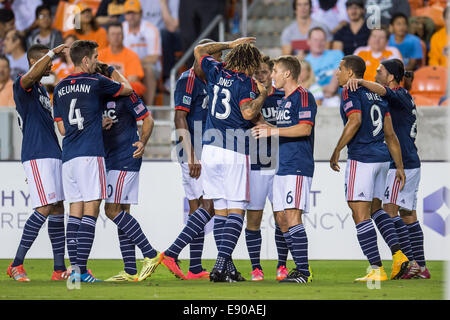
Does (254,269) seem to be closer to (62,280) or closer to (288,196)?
(288,196)

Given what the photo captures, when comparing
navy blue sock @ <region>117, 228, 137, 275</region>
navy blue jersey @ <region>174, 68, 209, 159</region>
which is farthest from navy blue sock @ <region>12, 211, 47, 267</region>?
navy blue jersey @ <region>174, 68, 209, 159</region>

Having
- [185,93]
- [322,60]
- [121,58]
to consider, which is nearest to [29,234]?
[185,93]

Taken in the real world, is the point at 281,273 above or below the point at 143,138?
below

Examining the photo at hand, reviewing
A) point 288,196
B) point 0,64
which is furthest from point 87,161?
point 0,64

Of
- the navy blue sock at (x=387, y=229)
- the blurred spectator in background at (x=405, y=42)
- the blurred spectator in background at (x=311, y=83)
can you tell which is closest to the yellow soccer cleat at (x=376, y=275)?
the navy blue sock at (x=387, y=229)

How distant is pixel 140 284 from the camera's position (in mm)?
→ 8320

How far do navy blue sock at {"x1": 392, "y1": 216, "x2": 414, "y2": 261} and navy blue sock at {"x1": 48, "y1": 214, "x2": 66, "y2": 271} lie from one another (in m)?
3.47

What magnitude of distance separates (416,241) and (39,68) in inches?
173

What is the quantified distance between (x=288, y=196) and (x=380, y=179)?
106 cm

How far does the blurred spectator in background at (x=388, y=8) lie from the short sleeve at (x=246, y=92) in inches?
289

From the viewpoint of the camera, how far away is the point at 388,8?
15242mm

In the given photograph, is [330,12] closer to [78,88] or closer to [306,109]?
[306,109]

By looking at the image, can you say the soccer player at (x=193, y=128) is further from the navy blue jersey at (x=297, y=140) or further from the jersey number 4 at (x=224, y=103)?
the navy blue jersey at (x=297, y=140)

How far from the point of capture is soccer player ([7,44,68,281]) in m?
8.85
